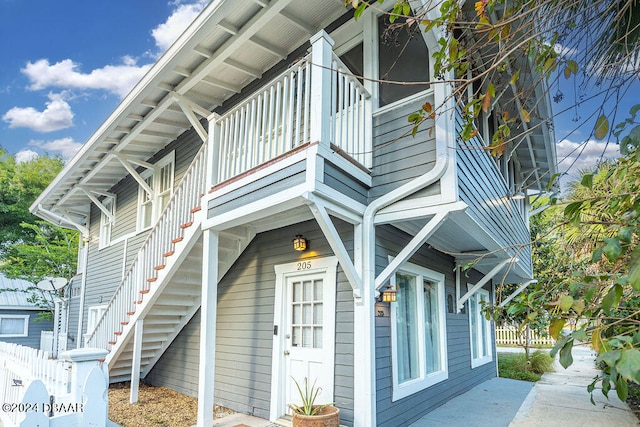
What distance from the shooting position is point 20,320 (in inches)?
583

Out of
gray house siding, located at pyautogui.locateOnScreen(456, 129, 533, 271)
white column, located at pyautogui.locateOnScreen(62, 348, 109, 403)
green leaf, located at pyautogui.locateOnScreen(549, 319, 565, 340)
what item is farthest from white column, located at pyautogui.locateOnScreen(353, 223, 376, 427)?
green leaf, located at pyautogui.locateOnScreen(549, 319, 565, 340)

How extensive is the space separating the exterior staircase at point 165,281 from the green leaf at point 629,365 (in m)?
4.26

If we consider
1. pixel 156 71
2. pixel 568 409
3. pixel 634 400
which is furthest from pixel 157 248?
pixel 634 400

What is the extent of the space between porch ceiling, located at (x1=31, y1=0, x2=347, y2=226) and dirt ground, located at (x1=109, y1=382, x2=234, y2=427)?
403 centimetres

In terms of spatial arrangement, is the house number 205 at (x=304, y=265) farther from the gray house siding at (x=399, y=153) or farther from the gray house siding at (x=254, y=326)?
the gray house siding at (x=399, y=153)

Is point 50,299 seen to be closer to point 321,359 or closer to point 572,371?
point 321,359

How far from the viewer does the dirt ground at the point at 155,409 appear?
4932 mm

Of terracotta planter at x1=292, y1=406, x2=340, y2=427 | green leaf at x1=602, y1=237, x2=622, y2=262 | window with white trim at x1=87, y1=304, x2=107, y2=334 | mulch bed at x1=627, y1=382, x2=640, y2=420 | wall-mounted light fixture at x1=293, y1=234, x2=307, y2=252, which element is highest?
wall-mounted light fixture at x1=293, y1=234, x2=307, y2=252

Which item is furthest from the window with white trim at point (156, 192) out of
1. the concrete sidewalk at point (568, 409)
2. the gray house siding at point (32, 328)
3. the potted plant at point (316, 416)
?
the gray house siding at point (32, 328)

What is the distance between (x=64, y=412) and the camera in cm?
240

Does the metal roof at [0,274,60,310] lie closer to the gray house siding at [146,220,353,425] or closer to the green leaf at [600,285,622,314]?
the gray house siding at [146,220,353,425]

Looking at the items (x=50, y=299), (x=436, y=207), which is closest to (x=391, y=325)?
(x=436, y=207)

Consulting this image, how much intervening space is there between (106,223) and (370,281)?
866cm

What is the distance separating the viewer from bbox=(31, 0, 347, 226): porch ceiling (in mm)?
4636
